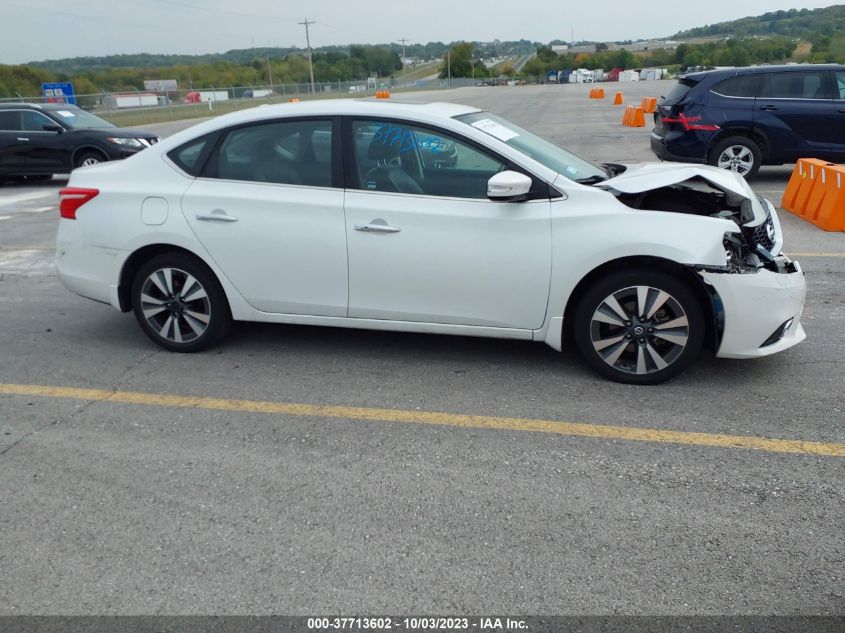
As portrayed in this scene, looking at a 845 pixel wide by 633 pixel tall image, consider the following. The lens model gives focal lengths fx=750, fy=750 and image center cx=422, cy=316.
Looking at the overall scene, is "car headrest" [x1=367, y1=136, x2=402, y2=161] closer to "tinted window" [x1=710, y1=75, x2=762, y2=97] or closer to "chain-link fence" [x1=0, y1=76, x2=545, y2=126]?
"tinted window" [x1=710, y1=75, x2=762, y2=97]

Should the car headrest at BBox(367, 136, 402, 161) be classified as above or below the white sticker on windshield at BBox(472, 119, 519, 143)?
below

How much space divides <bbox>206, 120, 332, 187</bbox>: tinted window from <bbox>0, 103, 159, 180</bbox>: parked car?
10.5 m

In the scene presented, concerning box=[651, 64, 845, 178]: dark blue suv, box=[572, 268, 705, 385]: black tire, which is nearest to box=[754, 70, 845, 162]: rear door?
box=[651, 64, 845, 178]: dark blue suv

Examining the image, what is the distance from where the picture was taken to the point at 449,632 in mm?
2570

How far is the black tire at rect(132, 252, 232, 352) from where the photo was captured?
4.97 metres

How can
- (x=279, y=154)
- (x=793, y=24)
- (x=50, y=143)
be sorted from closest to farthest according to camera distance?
(x=279, y=154) → (x=50, y=143) → (x=793, y=24)

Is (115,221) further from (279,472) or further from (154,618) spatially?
(154,618)

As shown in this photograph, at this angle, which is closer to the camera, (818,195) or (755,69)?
(818,195)

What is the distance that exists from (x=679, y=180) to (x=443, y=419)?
2086 millimetres

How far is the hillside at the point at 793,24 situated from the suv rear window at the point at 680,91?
251 feet

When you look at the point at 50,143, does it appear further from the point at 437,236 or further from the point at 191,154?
the point at 437,236

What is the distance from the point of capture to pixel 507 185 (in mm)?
4223

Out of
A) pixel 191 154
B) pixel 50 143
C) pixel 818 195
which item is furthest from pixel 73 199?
pixel 50 143

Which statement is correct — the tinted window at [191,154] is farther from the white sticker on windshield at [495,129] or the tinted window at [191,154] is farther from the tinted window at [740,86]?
the tinted window at [740,86]
